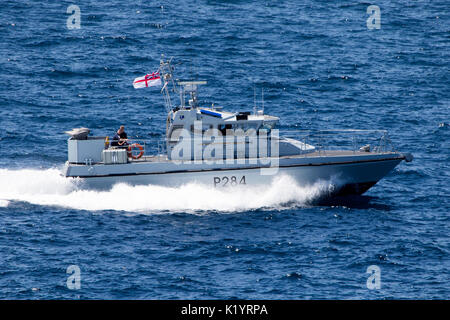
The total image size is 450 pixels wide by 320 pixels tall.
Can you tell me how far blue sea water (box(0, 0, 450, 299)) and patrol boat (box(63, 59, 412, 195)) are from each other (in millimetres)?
735

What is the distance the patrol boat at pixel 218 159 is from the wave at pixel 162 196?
0.33m

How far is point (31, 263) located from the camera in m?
28.9

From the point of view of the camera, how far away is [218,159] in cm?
3584

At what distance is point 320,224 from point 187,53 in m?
28.6

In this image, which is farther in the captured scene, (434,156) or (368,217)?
(434,156)

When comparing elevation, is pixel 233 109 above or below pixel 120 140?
above

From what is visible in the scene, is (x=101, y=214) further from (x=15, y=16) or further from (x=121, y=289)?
(x=15, y=16)

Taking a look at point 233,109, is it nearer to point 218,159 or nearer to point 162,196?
point 218,159

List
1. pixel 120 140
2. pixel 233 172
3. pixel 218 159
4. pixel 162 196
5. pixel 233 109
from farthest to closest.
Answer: pixel 233 109
pixel 218 159
pixel 120 140
pixel 233 172
pixel 162 196

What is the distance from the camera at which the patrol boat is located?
3519cm

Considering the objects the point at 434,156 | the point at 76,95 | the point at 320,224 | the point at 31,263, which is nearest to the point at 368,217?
the point at 320,224

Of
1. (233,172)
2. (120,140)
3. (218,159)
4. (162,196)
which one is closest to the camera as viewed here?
(162,196)

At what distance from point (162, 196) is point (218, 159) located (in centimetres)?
322

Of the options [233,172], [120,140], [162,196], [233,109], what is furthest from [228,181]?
[233,109]
